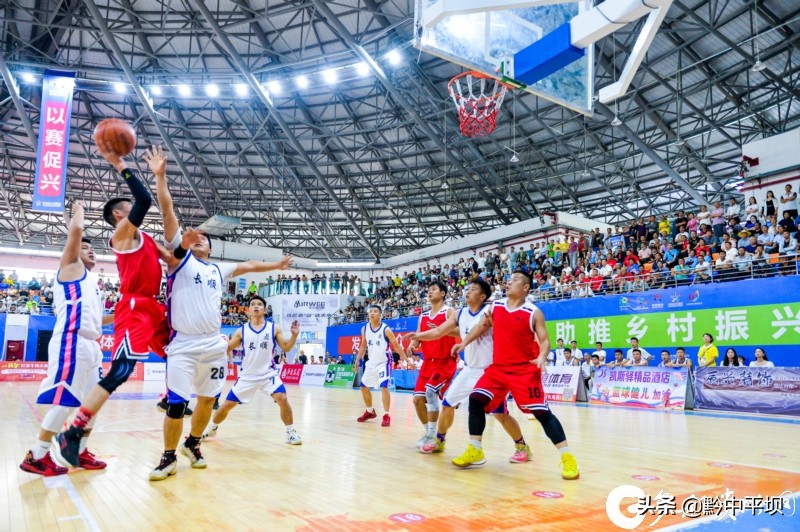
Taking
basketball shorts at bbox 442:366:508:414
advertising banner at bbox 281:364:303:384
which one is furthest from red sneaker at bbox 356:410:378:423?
advertising banner at bbox 281:364:303:384

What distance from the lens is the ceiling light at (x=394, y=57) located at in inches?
830

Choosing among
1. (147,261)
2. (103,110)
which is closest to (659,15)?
(147,261)

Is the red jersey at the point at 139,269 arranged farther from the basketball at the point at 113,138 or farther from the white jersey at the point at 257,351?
the white jersey at the point at 257,351

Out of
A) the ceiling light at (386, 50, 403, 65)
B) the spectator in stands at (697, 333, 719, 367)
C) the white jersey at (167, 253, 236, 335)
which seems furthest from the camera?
the ceiling light at (386, 50, 403, 65)

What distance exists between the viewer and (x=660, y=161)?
23.2 meters

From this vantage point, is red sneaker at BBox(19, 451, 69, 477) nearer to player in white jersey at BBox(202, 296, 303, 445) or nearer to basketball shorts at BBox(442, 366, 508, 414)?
player in white jersey at BBox(202, 296, 303, 445)

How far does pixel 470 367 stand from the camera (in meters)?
5.89

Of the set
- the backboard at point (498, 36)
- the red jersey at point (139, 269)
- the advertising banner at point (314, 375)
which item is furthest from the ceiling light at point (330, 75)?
the red jersey at point (139, 269)

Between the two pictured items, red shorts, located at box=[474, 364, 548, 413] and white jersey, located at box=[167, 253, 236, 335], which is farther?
red shorts, located at box=[474, 364, 548, 413]

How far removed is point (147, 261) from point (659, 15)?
5529 millimetres

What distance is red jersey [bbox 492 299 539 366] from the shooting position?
5.19m

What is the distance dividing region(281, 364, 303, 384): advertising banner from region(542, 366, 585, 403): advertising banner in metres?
12.5

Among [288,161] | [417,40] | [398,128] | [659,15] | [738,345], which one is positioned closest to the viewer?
[659,15]

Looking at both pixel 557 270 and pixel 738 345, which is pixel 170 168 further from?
pixel 738 345
